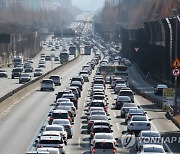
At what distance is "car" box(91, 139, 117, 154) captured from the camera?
3416 cm

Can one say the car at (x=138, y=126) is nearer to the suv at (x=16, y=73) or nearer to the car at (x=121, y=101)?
the car at (x=121, y=101)

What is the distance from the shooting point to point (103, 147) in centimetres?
3425

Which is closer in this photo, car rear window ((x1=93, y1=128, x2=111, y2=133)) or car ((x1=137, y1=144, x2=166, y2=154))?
car ((x1=137, y1=144, x2=166, y2=154))

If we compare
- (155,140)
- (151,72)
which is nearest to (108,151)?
(155,140)

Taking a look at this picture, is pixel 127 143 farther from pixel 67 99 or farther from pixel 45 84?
pixel 45 84

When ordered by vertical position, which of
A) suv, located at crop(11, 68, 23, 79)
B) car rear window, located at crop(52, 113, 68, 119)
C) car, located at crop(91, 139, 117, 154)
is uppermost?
car, located at crop(91, 139, 117, 154)

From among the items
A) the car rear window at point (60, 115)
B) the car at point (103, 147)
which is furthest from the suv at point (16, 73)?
the car at point (103, 147)

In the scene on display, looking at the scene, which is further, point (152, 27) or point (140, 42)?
point (140, 42)

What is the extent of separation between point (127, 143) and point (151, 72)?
259 feet

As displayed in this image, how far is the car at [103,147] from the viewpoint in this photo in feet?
112

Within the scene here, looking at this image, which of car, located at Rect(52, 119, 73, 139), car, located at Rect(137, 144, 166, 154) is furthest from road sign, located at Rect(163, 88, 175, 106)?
car, located at Rect(137, 144, 166, 154)

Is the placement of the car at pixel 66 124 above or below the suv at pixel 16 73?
above

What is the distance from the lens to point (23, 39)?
19538cm

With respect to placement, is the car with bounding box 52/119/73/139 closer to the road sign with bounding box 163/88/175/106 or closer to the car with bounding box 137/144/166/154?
the car with bounding box 137/144/166/154
